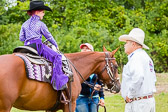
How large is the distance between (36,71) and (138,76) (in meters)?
1.67

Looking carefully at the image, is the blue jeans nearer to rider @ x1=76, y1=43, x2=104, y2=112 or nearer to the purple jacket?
rider @ x1=76, y1=43, x2=104, y2=112

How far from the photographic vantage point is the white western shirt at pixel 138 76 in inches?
181

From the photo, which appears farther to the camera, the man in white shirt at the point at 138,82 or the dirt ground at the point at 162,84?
the dirt ground at the point at 162,84

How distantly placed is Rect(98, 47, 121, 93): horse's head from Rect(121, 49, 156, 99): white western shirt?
4.94 feet

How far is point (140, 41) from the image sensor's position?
491cm

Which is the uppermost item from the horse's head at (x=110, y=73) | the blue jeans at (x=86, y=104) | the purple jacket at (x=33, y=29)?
the purple jacket at (x=33, y=29)

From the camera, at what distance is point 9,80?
4711mm

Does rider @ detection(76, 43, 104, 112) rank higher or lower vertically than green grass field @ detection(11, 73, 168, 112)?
higher

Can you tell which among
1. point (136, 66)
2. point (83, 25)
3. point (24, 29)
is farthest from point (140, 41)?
point (83, 25)

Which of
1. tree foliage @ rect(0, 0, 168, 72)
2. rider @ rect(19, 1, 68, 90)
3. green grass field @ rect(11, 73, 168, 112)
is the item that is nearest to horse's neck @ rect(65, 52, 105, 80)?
rider @ rect(19, 1, 68, 90)

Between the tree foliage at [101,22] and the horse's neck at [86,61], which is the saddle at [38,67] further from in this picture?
the tree foliage at [101,22]

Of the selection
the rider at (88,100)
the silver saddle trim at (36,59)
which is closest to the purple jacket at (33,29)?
the silver saddle trim at (36,59)

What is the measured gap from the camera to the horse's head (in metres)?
6.38

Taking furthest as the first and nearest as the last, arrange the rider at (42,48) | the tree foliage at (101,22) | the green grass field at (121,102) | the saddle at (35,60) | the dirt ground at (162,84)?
1. the tree foliage at (101,22)
2. the dirt ground at (162,84)
3. the green grass field at (121,102)
4. the rider at (42,48)
5. the saddle at (35,60)
